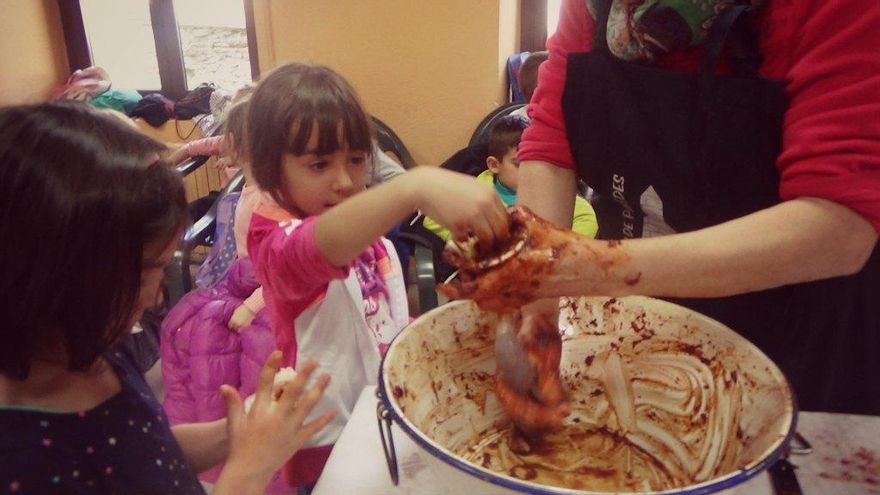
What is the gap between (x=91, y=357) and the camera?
0.74m

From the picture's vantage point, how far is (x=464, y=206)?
76cm

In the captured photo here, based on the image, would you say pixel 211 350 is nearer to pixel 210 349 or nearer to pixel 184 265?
pixel 210 349

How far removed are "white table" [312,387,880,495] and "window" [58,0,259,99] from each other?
2583mm

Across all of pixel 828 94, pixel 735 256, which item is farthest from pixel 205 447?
pixel 828 94

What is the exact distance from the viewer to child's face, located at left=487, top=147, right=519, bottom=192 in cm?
234

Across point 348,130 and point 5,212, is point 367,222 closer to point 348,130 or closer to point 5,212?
point 5,212

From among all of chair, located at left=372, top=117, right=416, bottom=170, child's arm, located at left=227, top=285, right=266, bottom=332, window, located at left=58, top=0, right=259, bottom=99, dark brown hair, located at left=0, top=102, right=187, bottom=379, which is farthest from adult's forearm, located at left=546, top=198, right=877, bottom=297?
window, located at left=58, top=0, right=259, bottom=99

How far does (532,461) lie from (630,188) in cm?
41

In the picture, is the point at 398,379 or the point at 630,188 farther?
the point at 630,188

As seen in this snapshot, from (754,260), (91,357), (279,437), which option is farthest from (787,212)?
(91,357)

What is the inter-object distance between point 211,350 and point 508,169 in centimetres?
114

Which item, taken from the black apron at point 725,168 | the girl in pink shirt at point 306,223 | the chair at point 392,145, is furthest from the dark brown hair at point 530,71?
the black apron at point 725,168

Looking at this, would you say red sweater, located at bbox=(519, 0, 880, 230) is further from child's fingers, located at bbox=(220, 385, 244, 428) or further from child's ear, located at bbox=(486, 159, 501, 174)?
child's ear, located at bbox=(486, 159, 501, 174)

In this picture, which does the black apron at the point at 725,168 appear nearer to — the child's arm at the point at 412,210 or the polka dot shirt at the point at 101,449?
the child's arm at the point at 412,210
